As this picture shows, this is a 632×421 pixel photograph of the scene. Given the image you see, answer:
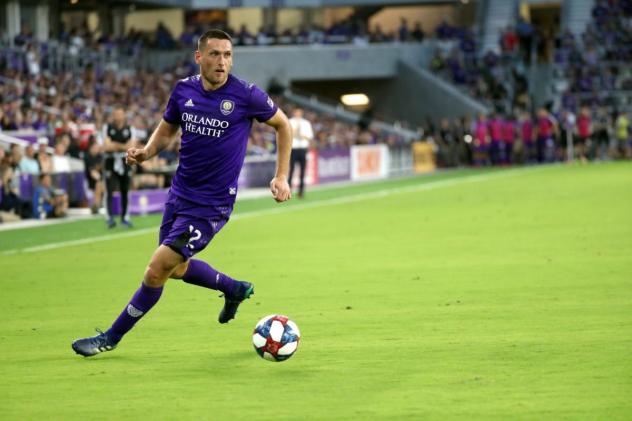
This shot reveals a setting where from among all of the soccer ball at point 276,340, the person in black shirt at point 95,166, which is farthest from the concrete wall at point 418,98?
the soccer ball at point 276,340

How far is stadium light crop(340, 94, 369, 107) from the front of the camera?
62.2 meters

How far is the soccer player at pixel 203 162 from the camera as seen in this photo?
29.4 ft

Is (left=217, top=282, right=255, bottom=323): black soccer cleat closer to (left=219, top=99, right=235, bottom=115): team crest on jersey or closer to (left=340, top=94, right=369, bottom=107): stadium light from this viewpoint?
(left=219, top=99, right=235, bottom=115): team crest on jersey

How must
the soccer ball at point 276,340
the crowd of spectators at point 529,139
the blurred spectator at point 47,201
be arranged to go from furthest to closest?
the crowd of spectators at point 529,139 → the blurred spectator at point 47,201 → the soccer ball at point 276,340

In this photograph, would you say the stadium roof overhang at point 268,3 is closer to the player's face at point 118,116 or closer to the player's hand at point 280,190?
the player's face at point 118,116

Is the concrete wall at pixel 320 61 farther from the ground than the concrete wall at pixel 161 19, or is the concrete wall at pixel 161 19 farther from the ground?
the concrete wall at pixel 161 19

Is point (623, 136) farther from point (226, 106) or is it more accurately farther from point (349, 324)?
point (226, 106)

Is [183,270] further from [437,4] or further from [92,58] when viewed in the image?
[437,4]

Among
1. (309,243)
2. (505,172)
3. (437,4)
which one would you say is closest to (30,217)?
(309,243)

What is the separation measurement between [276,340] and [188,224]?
3.53ft

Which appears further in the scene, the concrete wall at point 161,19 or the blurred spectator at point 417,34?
the blurred spectator at point 417,34

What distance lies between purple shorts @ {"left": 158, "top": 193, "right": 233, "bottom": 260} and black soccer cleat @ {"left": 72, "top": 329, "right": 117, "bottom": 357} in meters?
0.82

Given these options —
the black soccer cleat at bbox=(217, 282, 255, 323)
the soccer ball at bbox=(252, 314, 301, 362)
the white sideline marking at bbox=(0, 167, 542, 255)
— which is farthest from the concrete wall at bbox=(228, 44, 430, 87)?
the soccer ball at bbox=(252, 314, 301, 362)

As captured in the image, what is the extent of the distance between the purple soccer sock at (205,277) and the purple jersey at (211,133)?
0.71m
